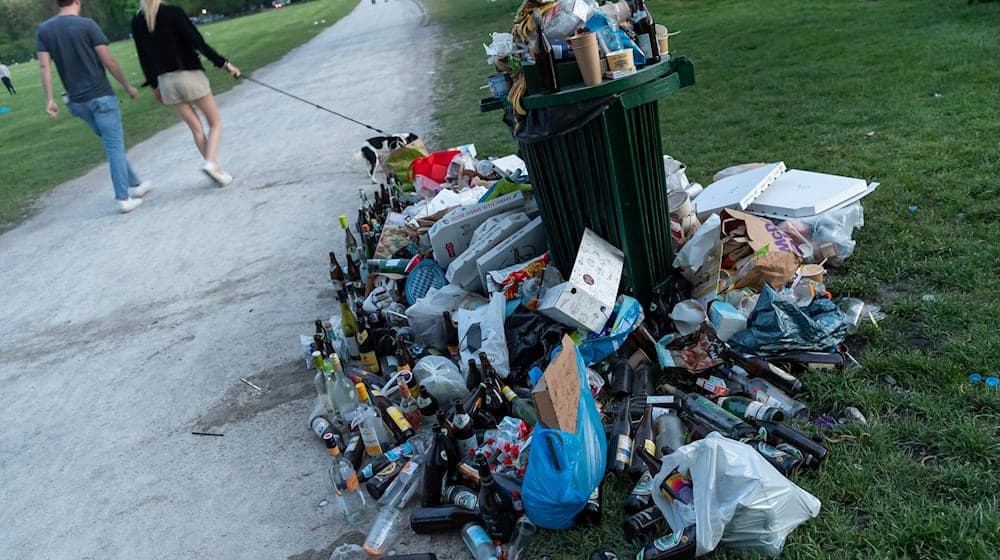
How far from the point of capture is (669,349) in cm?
356

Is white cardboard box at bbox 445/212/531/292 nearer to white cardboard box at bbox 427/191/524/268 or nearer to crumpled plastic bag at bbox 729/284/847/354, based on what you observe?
white cardboard box at bbox 427/191/524/268

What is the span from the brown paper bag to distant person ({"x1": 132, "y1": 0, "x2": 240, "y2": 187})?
Result: 5.62m

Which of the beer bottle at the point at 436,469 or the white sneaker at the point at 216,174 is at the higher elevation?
the white sneaker at the point at 216,174

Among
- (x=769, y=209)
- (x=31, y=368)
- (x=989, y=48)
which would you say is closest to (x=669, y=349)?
(x=769, y=209)

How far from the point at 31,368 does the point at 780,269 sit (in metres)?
5.00

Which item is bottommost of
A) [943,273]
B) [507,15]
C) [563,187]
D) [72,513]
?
[72,513]

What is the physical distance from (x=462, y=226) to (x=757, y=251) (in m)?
1.79

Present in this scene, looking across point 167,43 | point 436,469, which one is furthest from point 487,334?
point 167,43

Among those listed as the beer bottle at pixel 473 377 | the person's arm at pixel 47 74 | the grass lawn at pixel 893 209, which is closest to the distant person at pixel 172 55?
the person's arm at pixel 47 74

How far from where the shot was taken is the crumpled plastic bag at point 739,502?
7.68ft

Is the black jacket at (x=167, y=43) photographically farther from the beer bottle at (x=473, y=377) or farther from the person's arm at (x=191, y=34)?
the beer bottle at (x=473, y=377)

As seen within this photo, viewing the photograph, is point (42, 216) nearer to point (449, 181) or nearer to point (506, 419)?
point (449, 181)

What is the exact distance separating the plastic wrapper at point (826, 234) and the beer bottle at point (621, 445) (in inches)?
70.1

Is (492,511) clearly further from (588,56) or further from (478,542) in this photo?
(588,56)
